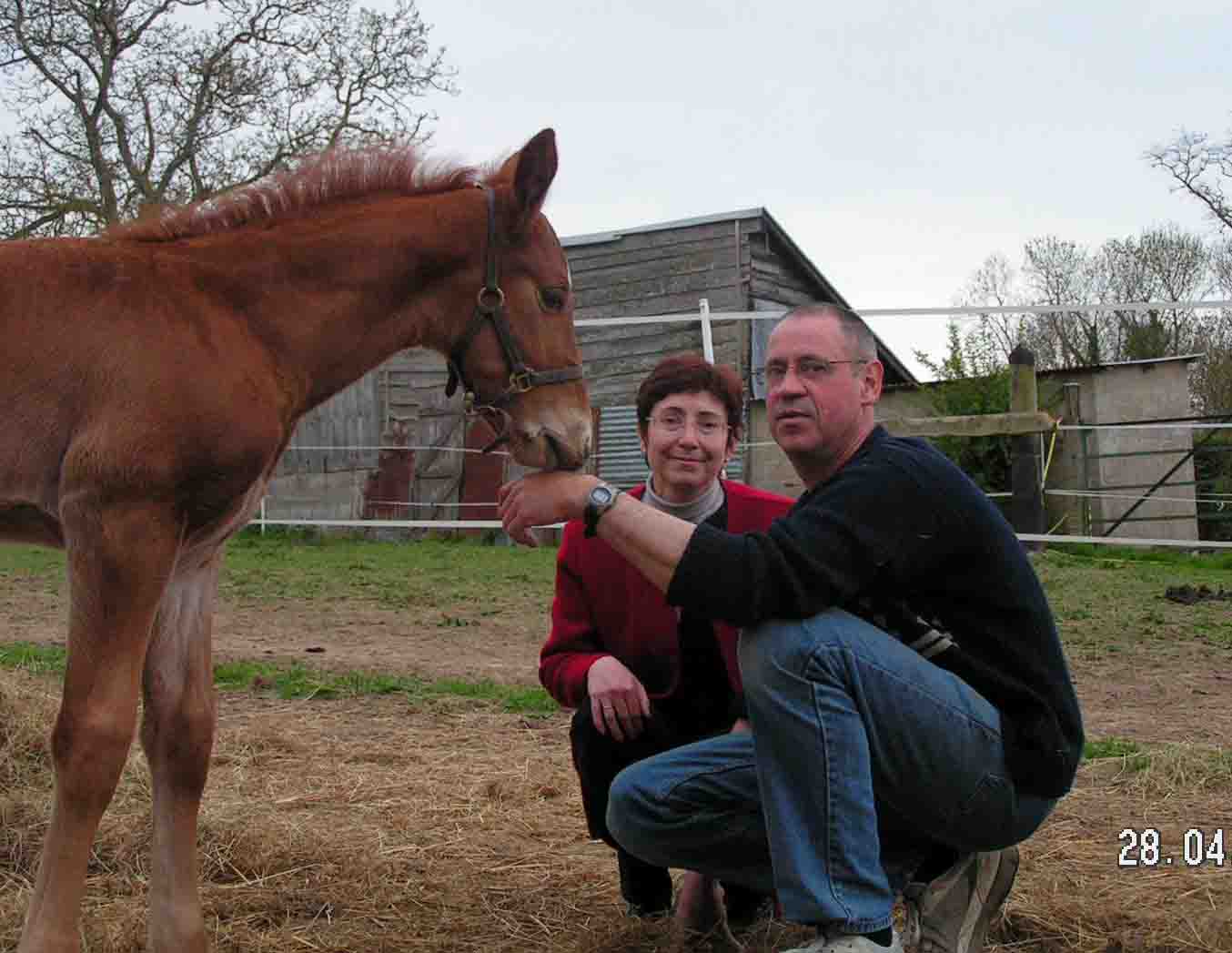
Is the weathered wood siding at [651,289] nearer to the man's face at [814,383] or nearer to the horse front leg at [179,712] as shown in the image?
the horse front leg at [179,712]

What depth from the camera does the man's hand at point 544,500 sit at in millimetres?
2439

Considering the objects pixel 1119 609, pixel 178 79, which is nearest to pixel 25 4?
pixel 178 79

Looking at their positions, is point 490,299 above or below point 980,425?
above

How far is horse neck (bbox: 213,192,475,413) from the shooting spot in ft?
9.95

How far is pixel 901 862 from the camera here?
2.58 metres

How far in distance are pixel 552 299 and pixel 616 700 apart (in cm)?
108

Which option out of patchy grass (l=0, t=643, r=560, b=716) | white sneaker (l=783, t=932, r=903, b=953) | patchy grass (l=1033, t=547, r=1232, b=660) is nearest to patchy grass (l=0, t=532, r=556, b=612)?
patchy grass (l=0, t=643, r=560, b=716)

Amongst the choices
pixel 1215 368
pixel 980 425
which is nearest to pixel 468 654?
pixel 980 425

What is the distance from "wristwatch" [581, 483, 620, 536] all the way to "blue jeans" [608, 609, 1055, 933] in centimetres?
38

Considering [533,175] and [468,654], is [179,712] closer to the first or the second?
[533,175]

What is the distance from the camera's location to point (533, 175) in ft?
10.3

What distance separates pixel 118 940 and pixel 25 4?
19364 mm

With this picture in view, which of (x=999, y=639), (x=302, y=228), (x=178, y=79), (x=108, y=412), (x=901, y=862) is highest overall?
(x=178, y=79)

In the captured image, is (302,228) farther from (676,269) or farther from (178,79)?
(178,79)
